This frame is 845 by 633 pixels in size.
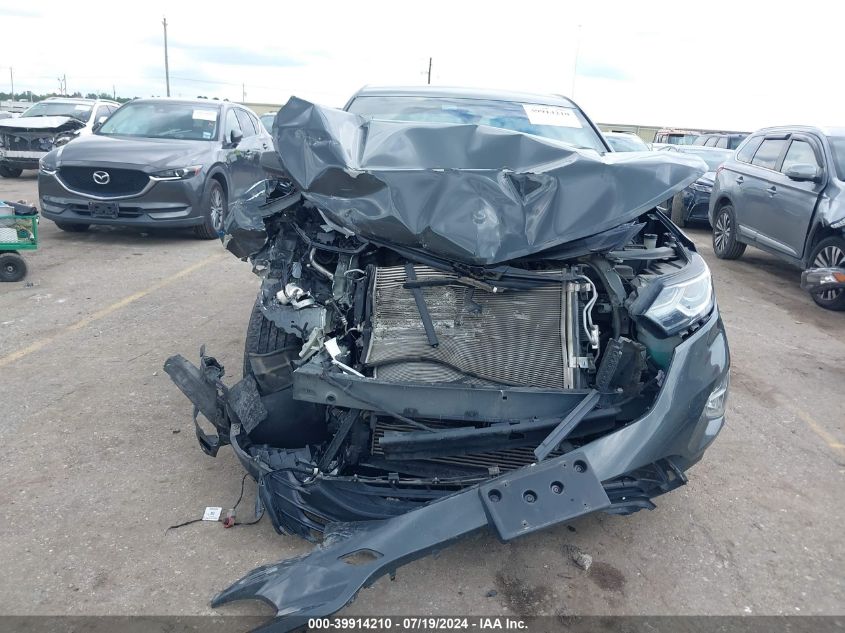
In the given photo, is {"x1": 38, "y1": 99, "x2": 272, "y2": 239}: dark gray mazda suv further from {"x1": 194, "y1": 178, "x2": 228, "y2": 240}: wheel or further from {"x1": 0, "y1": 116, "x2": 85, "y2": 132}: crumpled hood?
{"x1": 0, "y1": 116, "x2": 85, "y2": 132}: crumpled hood

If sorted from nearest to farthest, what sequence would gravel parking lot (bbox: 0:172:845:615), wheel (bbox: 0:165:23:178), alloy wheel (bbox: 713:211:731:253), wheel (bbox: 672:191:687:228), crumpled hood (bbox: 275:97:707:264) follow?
gravel parking lot (bbox: 0:172:845:615) < crumpled hood (bbox: 275:97:707:264) < alloy wheel (bbox: 713:211:731:253) < wheel (bbox: 672:191:687:228) < wheel (bbox: 0:165:23:178)

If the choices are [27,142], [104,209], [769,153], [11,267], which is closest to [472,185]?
[11,267]

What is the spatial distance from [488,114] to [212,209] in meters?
5.23

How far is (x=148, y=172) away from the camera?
26.0 ft

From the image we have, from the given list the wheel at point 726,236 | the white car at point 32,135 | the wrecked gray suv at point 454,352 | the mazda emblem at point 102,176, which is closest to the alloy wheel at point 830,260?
the wheel at point 726,236

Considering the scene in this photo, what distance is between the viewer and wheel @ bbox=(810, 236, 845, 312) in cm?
686

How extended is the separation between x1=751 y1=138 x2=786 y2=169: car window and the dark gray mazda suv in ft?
19.5

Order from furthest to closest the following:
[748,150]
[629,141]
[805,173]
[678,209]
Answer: [678,209] < [629,141] < [748,150] < [805,173]

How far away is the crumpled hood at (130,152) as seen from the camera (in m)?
7.93

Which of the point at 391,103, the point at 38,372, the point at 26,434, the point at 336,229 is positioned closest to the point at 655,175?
the point at 336,229

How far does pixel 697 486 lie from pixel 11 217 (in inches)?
237

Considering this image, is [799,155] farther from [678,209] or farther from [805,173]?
[678,209]

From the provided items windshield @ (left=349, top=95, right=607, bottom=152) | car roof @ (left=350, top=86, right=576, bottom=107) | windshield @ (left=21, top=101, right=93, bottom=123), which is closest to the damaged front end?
windshield @ (left=21, top=101, right=93, bottom=123)

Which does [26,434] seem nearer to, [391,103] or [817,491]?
[391,103]
